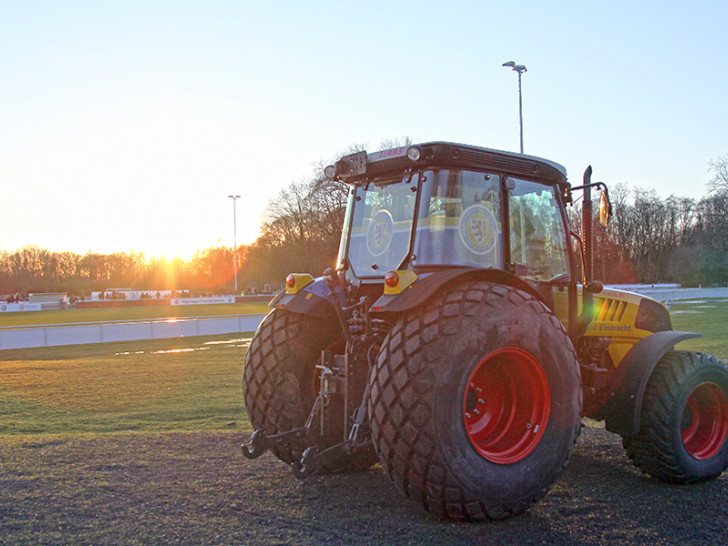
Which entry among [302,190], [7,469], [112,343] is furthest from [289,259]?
[7,469]

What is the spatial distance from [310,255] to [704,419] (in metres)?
49.3

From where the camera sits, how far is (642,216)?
80.6 meters

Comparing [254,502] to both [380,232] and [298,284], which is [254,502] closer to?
[298,284]

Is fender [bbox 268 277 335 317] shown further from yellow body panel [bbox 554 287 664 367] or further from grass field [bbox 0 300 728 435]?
grass field [bbox 0 300 728 435]

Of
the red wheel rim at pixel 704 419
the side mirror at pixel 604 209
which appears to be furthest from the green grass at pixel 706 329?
the side mirror at pixel 604 209

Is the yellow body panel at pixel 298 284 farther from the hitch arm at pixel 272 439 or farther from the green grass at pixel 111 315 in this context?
the green grass at pixel 111 315

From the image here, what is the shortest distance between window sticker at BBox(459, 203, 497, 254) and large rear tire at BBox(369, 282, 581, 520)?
0.49 meters

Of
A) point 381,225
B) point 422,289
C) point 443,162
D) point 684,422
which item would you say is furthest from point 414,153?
point 684,422

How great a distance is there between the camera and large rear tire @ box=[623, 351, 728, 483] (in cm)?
496

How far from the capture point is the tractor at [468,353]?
3.79m

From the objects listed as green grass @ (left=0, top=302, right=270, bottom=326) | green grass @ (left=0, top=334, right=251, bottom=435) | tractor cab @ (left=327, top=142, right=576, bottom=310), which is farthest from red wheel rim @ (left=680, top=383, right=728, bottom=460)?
green grass @ (left=0, top=302, right=270, bottom=326)

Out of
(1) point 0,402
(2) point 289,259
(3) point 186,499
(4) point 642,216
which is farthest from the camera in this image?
(4) point 642,216

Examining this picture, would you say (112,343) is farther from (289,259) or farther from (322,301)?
(289,259)

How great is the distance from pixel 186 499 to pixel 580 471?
3.14 m
